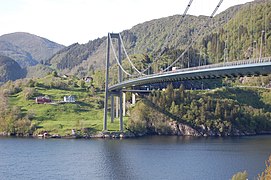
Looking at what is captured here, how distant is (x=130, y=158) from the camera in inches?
1737

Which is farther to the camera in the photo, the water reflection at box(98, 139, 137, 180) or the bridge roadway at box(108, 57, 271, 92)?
the water reflection at box(98, 139, 137, 180)

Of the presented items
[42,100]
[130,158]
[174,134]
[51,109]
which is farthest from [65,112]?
[130,158]

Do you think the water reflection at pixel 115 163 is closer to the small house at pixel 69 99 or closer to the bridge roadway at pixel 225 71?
the bridge roadway at pixel 225 71

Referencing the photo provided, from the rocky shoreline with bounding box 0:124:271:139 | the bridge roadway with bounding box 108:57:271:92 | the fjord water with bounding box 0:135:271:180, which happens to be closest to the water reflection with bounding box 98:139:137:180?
the fjord water with bounding box 0:135:271:180

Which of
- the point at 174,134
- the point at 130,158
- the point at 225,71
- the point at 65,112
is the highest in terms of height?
the point at 225,71

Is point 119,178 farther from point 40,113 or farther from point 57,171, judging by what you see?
point 40,113

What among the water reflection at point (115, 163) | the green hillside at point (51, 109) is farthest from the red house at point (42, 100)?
the water reflection at point (115, 163)

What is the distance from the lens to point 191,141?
194 ft

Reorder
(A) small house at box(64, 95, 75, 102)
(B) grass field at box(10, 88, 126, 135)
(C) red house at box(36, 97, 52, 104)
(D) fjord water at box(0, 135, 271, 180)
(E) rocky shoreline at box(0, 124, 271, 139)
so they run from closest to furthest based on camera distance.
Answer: (D) fjord water at box(0, 135, 271, 180)
(E) rocky shoreline at box(0, 124, 271, 139)
(B) grass field at box(10, 88, 126, 135)
(C) red house at box(36, 97, 52, 104)
(A) small house at box(64, 95, 75, 102)

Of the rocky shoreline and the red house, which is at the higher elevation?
the red house

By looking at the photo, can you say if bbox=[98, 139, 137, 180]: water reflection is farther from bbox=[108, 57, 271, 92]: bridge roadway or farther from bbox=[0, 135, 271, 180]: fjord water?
bbox=[108, 57, 271, 92]: bridge roadway

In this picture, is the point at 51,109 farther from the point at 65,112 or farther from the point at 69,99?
the point at 69,99

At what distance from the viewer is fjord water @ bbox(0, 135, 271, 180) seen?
36625mm

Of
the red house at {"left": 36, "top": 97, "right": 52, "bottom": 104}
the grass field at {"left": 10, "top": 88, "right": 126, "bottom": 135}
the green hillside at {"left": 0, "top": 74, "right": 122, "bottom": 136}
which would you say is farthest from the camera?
the red house at {"left": 36, "top": 97, "right": 52, "bottom": 104}
